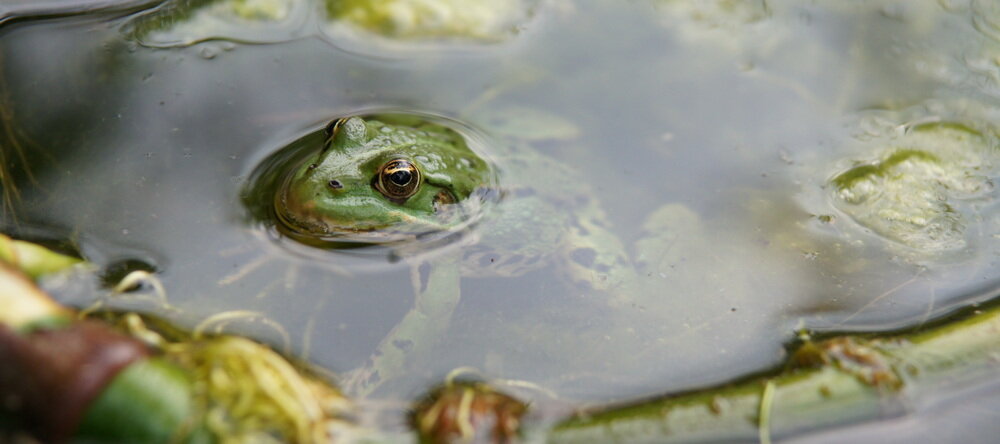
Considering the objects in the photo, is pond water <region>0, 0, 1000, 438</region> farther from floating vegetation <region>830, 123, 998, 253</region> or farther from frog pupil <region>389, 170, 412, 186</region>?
frog pupil <region>389, 170, 412, 186</region>

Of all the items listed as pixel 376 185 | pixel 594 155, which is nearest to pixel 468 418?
pixel 376 185

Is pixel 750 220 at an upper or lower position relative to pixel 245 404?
upper

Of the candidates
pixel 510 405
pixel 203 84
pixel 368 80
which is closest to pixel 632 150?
pixel 368 80

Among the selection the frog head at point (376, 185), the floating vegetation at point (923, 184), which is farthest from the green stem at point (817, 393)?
the frog head at point (376, 185)

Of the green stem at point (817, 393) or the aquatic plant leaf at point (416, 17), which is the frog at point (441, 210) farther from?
the green stem at point (817, 393)

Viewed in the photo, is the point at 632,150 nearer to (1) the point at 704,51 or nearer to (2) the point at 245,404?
(1) the point at 704,51

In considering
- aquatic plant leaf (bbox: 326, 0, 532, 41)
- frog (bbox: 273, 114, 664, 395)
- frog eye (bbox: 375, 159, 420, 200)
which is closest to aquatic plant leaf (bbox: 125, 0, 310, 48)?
aquatic plant leaf (bbox: 326, 0, 532, 41)

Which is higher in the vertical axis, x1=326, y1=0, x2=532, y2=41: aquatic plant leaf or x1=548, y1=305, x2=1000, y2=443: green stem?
x1=326, y1=0, x2=532, y2=41: aquatic plant leaf

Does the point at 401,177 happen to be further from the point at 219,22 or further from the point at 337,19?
the point at 219,22

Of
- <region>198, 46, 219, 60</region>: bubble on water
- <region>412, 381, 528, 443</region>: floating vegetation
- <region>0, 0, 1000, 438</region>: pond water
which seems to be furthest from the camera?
<region>198, 46, 219, 60</region>: bubble on water
